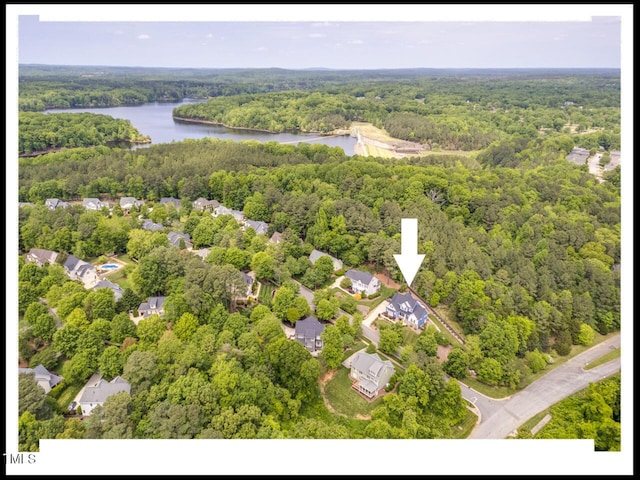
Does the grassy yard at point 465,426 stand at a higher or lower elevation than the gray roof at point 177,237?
lower

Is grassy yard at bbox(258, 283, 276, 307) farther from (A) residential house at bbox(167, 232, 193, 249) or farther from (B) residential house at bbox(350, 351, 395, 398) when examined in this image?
(A) residential house at bbox(167, 232, 193, 249)

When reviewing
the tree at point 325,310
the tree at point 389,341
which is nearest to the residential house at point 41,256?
the tree at point 325,310

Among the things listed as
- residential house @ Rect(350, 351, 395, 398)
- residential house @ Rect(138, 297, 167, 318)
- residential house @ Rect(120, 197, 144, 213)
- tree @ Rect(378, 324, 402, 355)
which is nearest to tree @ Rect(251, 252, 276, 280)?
residential house @ Rect(138, 297, 167, 318)

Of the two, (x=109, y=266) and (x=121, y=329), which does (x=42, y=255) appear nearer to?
(x=109, y=266)

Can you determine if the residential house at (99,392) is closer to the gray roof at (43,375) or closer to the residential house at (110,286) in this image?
the gray roof at (43,375)

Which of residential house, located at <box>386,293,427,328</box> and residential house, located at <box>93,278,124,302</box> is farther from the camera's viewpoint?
residential house, located at <box>93,278,124,302</box>
